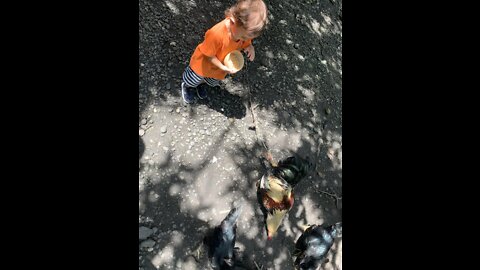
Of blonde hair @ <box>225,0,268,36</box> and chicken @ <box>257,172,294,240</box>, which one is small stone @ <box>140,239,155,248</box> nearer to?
chicken @ <box>257,172,294,240</box>

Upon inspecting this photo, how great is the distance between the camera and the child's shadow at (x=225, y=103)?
4195 millimetres

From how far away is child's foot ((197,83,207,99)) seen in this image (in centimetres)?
409

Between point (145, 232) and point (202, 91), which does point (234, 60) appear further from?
point (145, 232)

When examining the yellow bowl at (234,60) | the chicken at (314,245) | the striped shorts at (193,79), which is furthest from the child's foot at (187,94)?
the chicken at (314,245)

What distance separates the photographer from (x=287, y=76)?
4.74 m

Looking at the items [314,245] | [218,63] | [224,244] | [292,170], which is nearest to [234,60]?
[218,63]

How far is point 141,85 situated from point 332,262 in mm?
3218

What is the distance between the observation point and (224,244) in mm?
3701

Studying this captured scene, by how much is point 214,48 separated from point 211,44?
0.14 feet

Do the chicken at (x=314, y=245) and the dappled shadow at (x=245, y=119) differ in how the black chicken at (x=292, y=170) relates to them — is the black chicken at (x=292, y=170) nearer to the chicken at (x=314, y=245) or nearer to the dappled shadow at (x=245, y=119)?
the dappled shadow at (x=245, y=119)

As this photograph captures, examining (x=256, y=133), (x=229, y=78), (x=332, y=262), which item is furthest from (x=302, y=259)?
(x=229, y=78)

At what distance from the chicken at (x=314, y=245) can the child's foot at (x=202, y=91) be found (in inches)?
79.5

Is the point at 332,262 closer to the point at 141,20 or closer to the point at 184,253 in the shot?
the point at 184,253

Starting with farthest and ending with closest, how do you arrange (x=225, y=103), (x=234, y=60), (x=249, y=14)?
(x=225, y=103), (x=234, y=60), (x=249, y=14)
